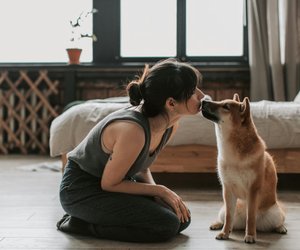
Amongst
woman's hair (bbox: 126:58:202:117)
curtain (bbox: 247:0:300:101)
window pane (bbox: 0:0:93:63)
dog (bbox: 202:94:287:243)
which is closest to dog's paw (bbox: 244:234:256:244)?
dog (bbox: 202:94:287:243)

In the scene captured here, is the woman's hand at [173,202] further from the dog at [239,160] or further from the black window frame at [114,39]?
the black window frame at [114,39]

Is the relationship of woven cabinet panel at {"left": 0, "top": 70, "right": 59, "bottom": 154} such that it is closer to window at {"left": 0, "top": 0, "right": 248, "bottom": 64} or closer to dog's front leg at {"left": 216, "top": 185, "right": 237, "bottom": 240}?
window at {"left": 0, "top": 0, "right": 248, "bottom": 64}

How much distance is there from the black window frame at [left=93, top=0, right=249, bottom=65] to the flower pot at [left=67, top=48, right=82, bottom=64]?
0.76 ft

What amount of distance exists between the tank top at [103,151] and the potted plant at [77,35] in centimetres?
262

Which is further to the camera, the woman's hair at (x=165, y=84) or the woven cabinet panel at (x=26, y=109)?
the woven cabinet panel at (x=26, y=109)

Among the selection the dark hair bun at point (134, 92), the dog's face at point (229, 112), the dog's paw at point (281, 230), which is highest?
the dark hair bun at point (134, 92)

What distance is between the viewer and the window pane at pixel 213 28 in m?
4.48

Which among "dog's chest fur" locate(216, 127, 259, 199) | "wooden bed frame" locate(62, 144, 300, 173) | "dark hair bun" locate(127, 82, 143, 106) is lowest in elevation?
"wooden bed frame" locate(62, 144, 300, 173)

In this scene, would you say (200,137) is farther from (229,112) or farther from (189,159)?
(229,112)

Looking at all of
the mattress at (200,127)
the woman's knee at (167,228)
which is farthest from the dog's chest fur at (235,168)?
the mattress at (200,127)

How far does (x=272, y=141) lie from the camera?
2539 millimetres

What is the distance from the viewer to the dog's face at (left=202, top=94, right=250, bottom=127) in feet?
5.29

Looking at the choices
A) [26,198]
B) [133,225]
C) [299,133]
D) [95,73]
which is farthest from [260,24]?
[133,225]

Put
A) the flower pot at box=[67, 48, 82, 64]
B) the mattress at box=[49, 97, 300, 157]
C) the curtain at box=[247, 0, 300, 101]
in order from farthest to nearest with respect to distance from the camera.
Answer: the flower pot at box=[67, 48, 82, 64] → the curtain at box=[247, 0, 300, 101] → the mattress at box=[49, 97, 300, 157]
